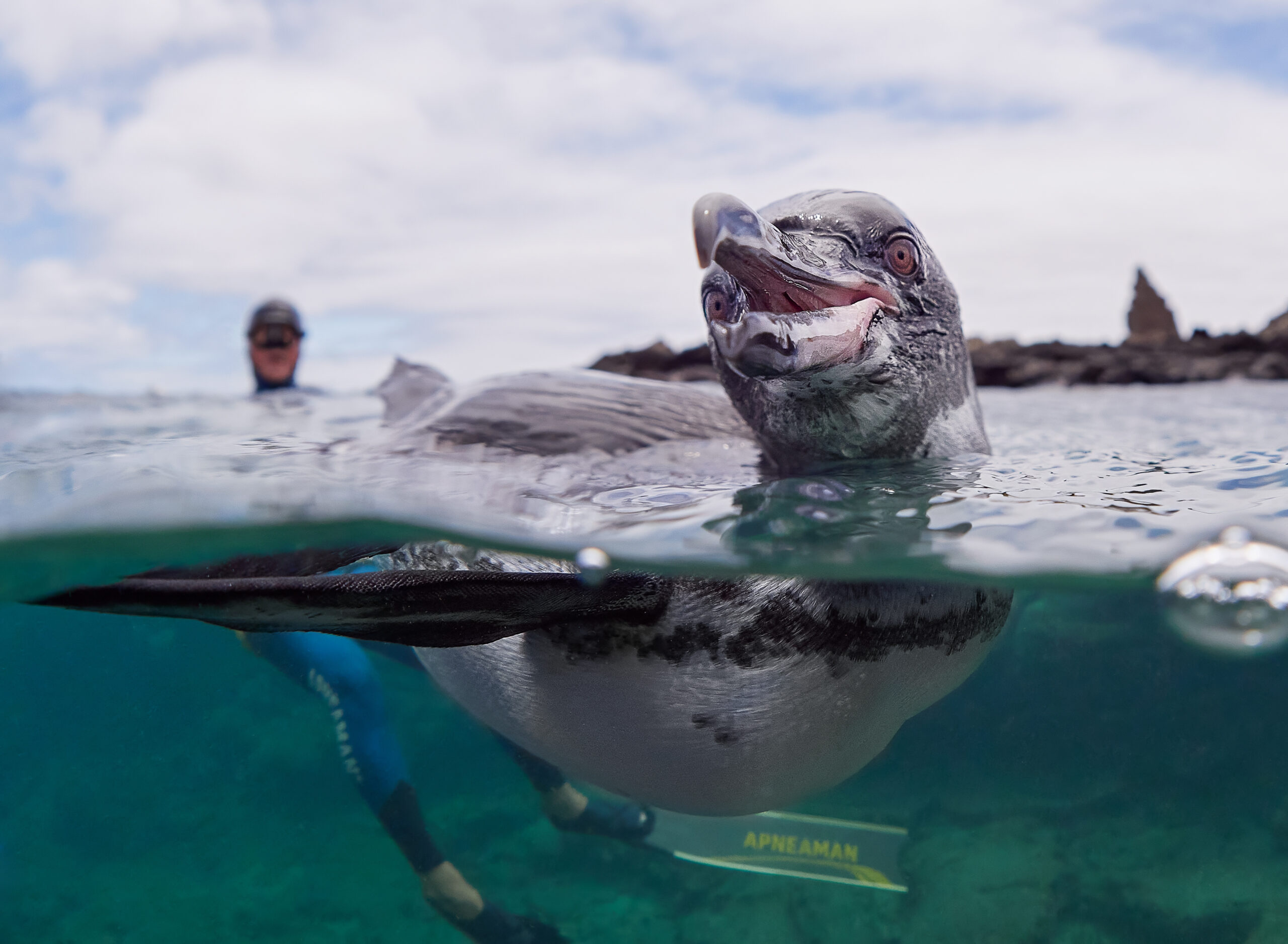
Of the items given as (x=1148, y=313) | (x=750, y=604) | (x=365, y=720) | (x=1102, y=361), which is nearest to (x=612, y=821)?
(x=365, y=720)

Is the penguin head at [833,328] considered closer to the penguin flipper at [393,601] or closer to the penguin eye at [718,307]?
the penguin eye at [718,307]

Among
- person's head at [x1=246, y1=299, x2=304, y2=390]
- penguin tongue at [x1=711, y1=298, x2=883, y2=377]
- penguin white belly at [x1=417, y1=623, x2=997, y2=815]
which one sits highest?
person's head at [x1=246, y1=299, x2=304, y2=390]

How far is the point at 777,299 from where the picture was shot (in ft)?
5.83

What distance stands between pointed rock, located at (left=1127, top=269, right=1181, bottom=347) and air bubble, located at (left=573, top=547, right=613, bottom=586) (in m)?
12.8

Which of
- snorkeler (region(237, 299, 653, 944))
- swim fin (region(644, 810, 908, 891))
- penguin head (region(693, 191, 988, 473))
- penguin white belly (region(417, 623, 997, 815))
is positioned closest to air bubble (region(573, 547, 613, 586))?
penguin white belly (region(417, 623, 997, 815))

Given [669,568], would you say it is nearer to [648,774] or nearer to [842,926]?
[648,774]

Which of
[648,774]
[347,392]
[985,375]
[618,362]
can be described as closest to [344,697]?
[648,774]

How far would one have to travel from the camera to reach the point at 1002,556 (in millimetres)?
1999

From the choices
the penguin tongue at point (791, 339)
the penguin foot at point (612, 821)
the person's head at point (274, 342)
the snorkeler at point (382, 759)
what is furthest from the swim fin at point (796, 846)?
the person's head at point (274, 342)

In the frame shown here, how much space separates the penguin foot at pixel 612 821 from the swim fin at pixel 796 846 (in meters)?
0.45

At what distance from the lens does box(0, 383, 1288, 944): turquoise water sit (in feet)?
6.90

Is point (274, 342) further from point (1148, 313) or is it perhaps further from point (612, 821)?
point (1148, 313)

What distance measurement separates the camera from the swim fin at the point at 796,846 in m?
3.59

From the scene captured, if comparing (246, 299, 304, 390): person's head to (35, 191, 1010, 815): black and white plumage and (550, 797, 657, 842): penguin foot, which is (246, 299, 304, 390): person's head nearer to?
(550, 797, 657, 842): penguin foot
